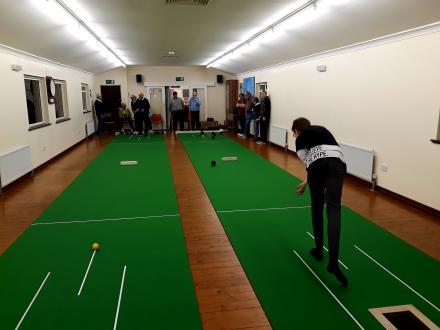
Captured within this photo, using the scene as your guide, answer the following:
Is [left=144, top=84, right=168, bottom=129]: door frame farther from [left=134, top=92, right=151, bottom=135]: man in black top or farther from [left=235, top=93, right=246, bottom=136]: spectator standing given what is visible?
[left=235, top=93, right=246, bottom=136]: spectator standing

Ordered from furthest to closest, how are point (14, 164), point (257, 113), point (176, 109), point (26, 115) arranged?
point (176, 109) → point (257, 113) → point (26, 115) → point (14, 164)

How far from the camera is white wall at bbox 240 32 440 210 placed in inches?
192

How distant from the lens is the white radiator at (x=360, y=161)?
608 cm

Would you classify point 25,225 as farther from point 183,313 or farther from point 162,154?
point 162,154

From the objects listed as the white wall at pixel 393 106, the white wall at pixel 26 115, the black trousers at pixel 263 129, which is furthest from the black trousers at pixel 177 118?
the white wall at pixel 393 106

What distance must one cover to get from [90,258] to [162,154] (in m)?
6.06

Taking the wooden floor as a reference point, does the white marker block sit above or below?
above

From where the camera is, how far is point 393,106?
559 centimetres

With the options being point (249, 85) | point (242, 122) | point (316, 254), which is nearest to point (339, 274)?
point (316, 254)

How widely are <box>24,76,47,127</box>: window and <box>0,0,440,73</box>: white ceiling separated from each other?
707 mm

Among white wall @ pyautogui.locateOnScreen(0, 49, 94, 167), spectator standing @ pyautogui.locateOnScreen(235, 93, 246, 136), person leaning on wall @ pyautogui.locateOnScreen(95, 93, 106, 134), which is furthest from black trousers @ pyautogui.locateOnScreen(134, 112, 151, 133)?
spectator standing @ pyautogui.locateOnScreen(235, 93, 246, 136)

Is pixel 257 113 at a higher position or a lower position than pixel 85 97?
lower

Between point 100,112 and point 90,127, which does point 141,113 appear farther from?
point 90,127

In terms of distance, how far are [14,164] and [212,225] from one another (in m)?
4.05
